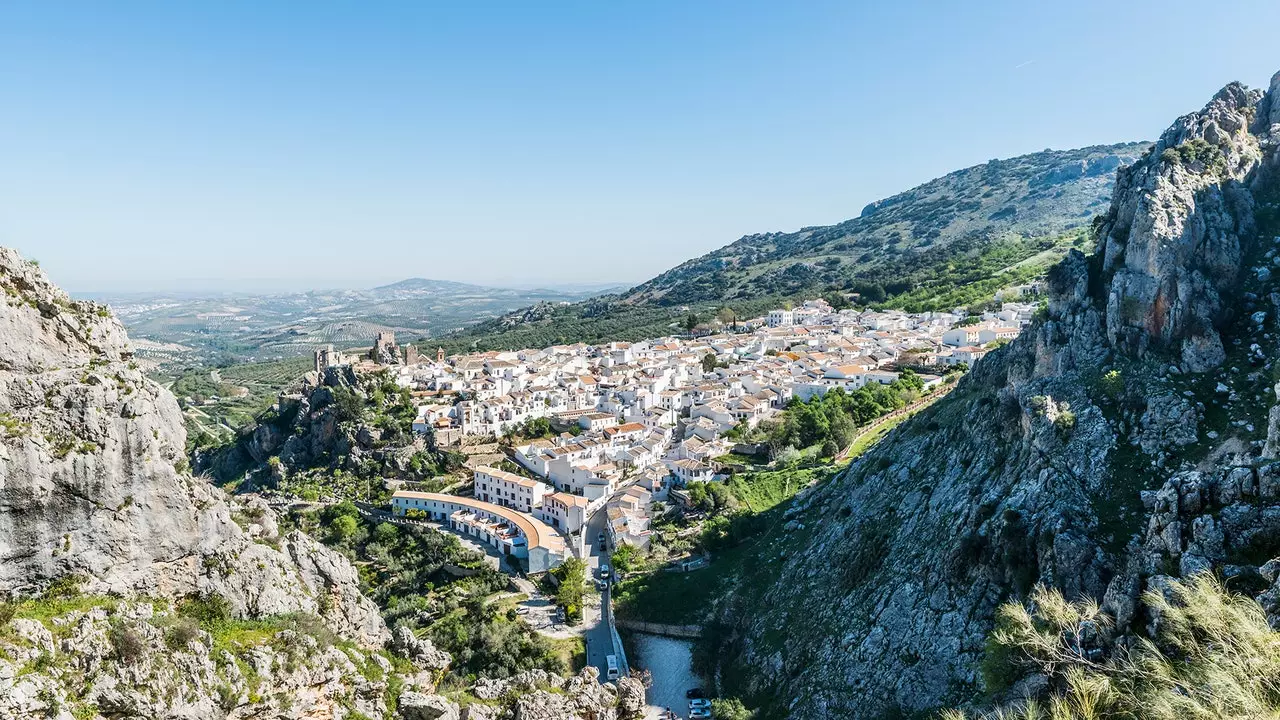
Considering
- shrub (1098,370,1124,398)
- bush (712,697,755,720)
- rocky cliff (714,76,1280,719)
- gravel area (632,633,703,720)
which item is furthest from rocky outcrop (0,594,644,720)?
shrub (1098,370,1124,398)

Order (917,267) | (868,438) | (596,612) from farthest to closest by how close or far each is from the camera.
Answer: (917,267), (868,438), (596,612)

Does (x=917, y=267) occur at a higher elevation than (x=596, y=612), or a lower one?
higher

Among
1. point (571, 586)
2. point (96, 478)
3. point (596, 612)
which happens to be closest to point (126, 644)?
point (96, 478)

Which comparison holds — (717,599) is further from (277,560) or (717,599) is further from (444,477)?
(444,477)

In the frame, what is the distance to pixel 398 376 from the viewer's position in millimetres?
78000

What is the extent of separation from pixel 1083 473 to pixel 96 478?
30588 mm

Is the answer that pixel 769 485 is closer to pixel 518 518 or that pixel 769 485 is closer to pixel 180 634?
pixel 518 518

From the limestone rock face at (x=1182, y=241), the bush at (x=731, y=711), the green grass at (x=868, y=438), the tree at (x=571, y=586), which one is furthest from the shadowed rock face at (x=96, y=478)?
the green grass at (x=868, y=438)

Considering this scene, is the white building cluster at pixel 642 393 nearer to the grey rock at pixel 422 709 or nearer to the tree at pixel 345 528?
the tree at pixel 345 528

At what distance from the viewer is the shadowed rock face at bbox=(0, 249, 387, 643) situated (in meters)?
17.6

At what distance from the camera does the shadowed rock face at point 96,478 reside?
57.6ft

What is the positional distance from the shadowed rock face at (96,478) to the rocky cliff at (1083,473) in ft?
69.3

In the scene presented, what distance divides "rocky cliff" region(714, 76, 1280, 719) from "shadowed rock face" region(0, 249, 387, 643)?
2111 cm

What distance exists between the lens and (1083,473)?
81.3ft
